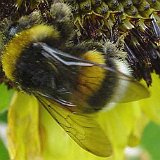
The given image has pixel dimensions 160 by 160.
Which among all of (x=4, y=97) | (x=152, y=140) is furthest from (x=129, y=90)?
(x=152, y=140)

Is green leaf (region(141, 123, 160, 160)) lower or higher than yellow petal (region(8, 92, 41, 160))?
lower

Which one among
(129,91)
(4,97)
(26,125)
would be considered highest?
(129,91)

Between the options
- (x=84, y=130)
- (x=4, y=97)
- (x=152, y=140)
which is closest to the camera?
(x=84, y=130)

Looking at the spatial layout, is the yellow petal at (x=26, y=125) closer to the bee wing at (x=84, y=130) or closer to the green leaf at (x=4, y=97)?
the green leaf at (x=4, y=97)

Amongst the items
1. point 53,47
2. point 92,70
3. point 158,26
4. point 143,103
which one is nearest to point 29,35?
point 53,47

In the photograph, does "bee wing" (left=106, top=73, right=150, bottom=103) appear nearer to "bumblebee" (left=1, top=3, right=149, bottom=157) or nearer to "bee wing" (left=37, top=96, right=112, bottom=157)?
"bumblebee" (left=1, top=3, right=149, bottom=157)

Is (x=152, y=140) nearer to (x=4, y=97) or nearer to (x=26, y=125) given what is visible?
(x=26, y=125)

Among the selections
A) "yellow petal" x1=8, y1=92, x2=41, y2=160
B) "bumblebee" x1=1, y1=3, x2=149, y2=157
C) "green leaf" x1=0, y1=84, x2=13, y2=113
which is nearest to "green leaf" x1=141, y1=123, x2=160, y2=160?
"yellow petal" x1=8, y1=92, x2=41, y2=160

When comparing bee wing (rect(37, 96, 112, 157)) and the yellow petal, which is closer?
bee wing (rect(37, 96, 112, 157))
